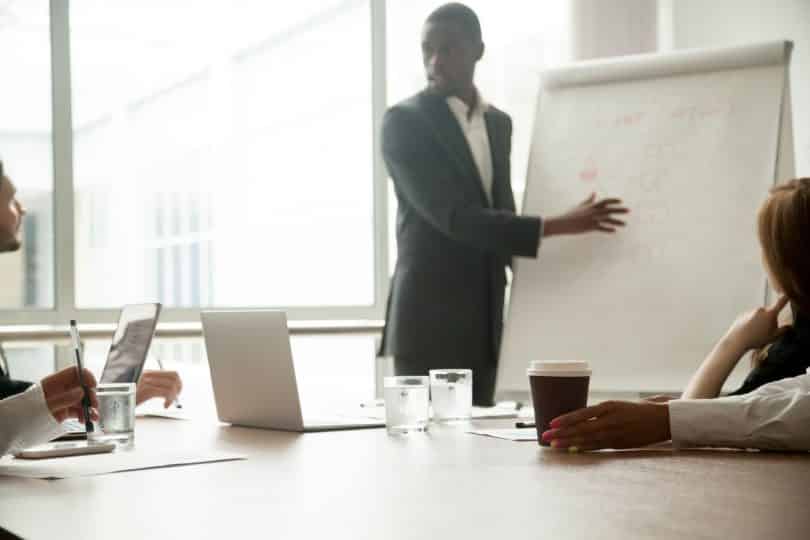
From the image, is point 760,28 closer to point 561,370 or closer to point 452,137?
point 452,137

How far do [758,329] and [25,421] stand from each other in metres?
1.35

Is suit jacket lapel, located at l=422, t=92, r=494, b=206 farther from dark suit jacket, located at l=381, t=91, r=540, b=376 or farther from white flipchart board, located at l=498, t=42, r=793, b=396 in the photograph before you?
white flipchart board, located at l=498, t=42, r=793, b=396

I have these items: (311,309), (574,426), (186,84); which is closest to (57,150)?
(186,84)

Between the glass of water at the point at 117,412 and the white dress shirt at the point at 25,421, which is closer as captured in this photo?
the white dress shirt at the point at 25,421

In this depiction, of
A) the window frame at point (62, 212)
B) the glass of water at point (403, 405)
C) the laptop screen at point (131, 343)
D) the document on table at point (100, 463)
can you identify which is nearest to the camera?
the document on table at point (100, 463)

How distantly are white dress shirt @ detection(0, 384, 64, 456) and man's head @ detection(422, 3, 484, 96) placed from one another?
6.03 ft

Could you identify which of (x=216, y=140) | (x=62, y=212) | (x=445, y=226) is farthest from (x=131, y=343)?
(x=216, y=140)

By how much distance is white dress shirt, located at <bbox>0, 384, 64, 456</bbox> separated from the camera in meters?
1.46

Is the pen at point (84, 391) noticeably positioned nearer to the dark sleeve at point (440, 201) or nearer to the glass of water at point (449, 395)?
the glass of water at point (449, 395)

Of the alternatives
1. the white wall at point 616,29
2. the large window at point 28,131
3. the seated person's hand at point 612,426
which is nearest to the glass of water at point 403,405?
the seated person's hand at point 612,426

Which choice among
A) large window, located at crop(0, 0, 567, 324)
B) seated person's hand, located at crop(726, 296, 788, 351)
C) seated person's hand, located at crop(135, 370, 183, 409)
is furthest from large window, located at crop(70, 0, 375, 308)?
seated person's hand, located at crop(726, 296, 788, 351)

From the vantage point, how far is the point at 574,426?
1432 mm

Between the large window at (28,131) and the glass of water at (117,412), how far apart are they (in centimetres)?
295

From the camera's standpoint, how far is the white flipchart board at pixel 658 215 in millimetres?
3023
